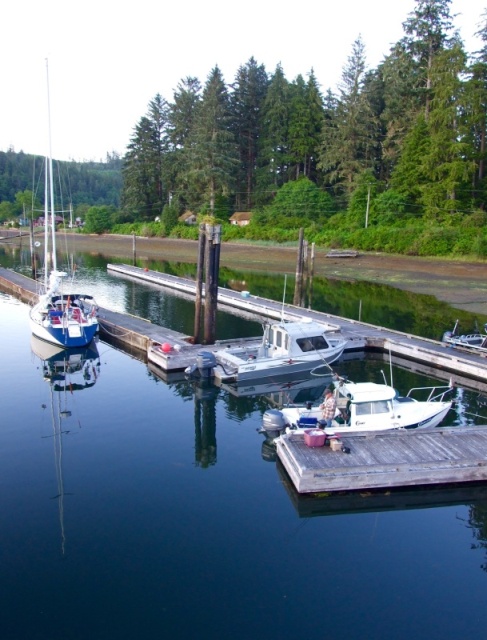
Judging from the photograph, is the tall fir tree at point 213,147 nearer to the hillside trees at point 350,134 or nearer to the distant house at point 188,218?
the distant house at point 188,218

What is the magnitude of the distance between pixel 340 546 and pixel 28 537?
22.6 ft

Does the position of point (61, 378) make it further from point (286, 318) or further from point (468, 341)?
point (468, 341)

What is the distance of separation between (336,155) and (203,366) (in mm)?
60154

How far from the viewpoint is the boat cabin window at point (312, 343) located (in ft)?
78.1

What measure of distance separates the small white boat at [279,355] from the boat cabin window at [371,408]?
18.2 ft

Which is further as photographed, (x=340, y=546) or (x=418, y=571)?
(x=340, y=546)

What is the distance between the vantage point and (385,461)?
14625 mm

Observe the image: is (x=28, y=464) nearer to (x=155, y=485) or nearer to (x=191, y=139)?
(x=155, y=485)

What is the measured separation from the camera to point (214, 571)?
36.8 ft

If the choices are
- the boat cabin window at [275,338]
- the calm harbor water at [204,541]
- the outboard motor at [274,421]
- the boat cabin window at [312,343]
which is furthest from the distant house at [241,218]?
the outboard motor at [274,421]

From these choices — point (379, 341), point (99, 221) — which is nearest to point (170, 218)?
point (99, 221)

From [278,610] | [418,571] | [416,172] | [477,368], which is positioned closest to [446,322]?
[477,368]

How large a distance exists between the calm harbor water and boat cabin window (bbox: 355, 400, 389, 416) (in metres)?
2.89

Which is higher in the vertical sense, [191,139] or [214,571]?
[191,139]
